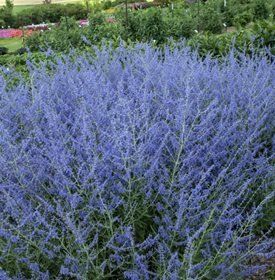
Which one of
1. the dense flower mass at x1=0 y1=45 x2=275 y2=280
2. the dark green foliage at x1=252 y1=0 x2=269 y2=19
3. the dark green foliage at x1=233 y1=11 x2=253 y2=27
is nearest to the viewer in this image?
the dense flower mass at x1=0 y1=45 x2=275 y2=280

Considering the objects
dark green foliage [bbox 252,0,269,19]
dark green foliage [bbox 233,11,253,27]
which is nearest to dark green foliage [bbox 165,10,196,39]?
dark green foliage [bbox 233,11,253,27]

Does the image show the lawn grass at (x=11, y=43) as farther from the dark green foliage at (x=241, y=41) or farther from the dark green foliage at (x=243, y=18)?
the dark green foliage at (x=241, y=41)

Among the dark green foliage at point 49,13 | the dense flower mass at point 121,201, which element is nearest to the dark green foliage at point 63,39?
the dense flower mass at point 121,201

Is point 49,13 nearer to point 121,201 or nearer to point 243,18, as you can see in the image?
point 243,18

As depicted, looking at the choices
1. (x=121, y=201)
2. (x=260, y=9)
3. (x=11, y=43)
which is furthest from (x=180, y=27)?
(x=121, y=201)

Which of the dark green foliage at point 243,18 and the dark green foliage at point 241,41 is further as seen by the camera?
the dark green foliage at point 243,18

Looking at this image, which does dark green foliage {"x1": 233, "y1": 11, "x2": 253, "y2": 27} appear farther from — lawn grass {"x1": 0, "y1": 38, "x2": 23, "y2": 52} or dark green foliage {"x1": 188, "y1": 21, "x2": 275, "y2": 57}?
dark green foliage {"x1": 188, "y1": 21, "x2": 275, "y2": 57}

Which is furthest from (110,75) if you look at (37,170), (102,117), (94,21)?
(94,21)

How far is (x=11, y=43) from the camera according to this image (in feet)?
53.3

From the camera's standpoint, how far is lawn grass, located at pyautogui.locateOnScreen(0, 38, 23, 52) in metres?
15.3

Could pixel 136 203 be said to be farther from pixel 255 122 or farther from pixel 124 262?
pixel 255 122

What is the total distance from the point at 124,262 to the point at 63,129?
999 mm

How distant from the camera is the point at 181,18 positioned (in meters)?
11.9

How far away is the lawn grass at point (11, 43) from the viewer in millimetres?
15326
